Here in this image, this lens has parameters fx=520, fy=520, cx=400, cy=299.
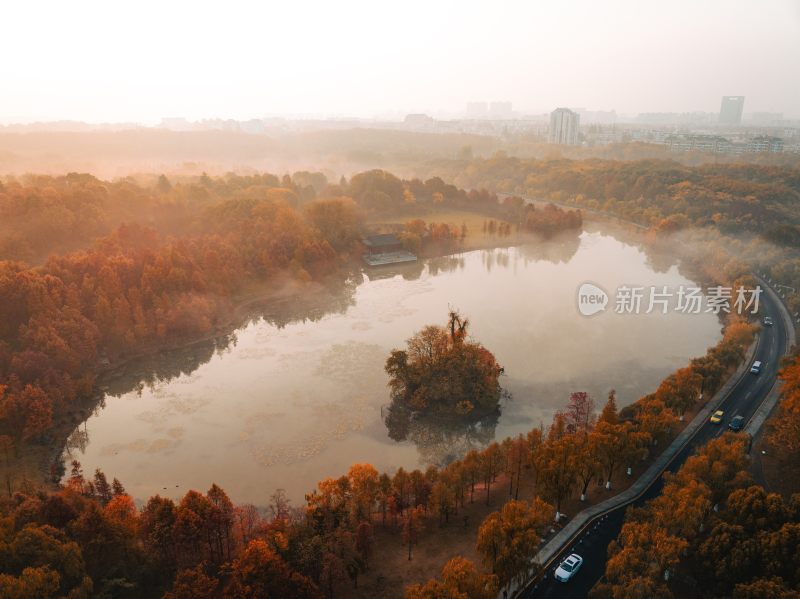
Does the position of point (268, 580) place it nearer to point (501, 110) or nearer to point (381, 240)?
point (381, 240)

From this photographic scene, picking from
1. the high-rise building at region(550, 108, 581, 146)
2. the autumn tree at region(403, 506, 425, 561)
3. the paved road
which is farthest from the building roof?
the high-rise building at region(550, 108, 581, 146)

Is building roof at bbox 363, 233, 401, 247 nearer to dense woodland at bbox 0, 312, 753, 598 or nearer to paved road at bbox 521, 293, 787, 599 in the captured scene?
paved road at bbox 521, 293, 787, 599

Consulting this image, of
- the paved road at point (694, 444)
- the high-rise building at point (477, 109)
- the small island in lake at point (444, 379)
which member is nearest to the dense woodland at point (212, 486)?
the paved road at point (694, 444)

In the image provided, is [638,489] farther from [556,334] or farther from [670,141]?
[670,141]

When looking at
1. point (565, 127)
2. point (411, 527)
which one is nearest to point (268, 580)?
point (411, 527)

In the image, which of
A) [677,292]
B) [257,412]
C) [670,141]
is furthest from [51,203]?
→ [670,141]
